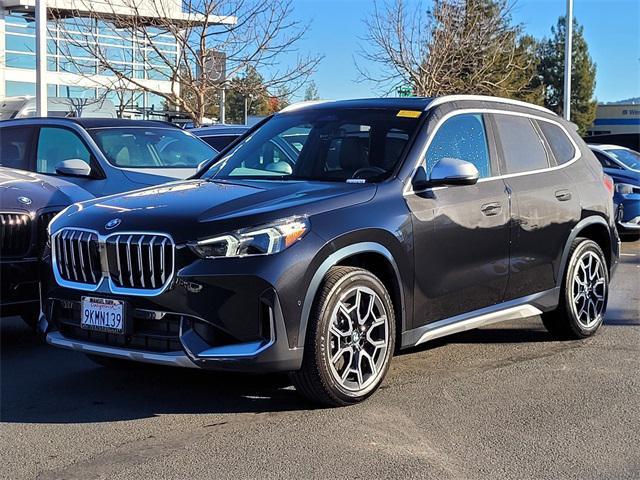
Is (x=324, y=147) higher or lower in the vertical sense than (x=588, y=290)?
higher

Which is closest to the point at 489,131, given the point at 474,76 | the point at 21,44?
the point at 474,76

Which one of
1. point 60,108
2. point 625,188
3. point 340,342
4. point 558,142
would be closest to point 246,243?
point 340,342

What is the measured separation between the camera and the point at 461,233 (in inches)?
213

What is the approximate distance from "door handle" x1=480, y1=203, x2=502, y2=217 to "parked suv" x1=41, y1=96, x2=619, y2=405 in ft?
0.04

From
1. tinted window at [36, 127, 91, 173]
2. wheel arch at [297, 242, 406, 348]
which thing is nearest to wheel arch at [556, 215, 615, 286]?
wheel arch at [297, 242, 406, 348]

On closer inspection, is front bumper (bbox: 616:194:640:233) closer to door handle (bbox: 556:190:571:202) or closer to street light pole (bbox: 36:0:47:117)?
door handle (bbox: 556:190:571:202)

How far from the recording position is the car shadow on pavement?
479 centimetres

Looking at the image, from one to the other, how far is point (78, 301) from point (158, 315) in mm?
631

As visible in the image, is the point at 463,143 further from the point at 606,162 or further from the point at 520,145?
the point at 606,162

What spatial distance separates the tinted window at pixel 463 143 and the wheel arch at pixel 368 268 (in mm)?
830

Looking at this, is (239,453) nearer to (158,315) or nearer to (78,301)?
(158,315)

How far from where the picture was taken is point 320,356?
453 cm

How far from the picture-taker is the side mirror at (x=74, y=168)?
309 inches

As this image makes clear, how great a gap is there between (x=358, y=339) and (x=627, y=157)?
11.3 metres
